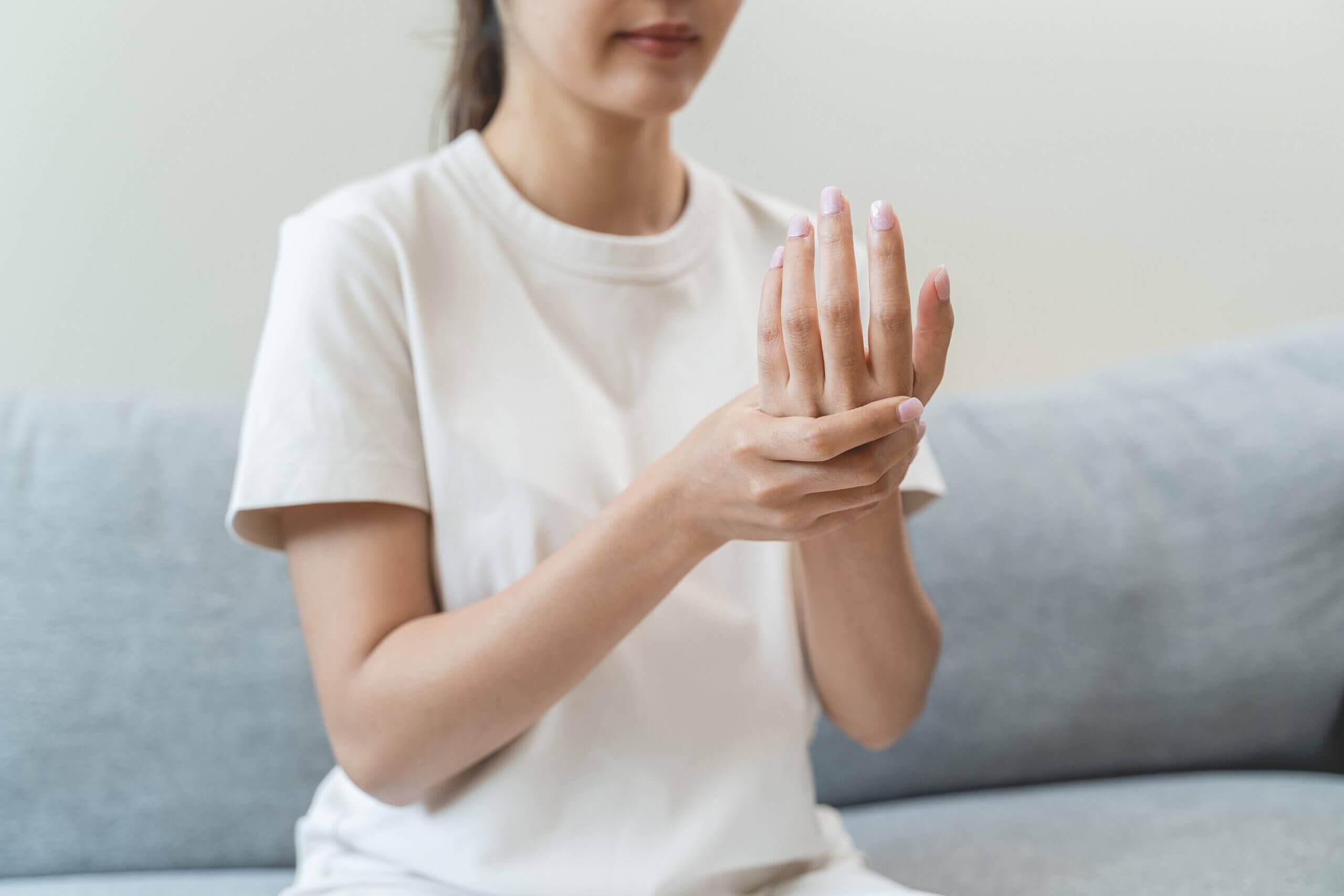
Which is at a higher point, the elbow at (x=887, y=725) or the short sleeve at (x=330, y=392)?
the short sleeve at (x=330, y=392)

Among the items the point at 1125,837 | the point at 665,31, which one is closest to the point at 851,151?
the point at 665,31

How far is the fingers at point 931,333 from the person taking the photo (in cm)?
54

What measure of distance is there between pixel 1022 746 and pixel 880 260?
73cm

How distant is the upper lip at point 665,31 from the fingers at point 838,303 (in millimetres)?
259

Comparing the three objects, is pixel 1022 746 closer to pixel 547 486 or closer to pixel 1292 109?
pixel 547 486

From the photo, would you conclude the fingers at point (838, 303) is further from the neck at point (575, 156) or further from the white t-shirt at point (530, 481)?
the neck at point (575, 156)

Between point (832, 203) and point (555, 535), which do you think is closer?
point (832, 203)

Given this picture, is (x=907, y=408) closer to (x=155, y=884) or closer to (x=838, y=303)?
(x=838, y=303)

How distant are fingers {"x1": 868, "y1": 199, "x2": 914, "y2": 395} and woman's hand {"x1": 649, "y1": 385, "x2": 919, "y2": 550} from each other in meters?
0.02

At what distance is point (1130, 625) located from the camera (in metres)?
1.11

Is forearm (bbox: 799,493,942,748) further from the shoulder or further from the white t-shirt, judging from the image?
the shoulder

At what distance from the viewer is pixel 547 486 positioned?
2.41ft

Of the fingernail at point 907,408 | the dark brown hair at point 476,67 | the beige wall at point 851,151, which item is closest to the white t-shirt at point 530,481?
the dark brown hair at point 476,67

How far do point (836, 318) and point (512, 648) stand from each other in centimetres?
27
